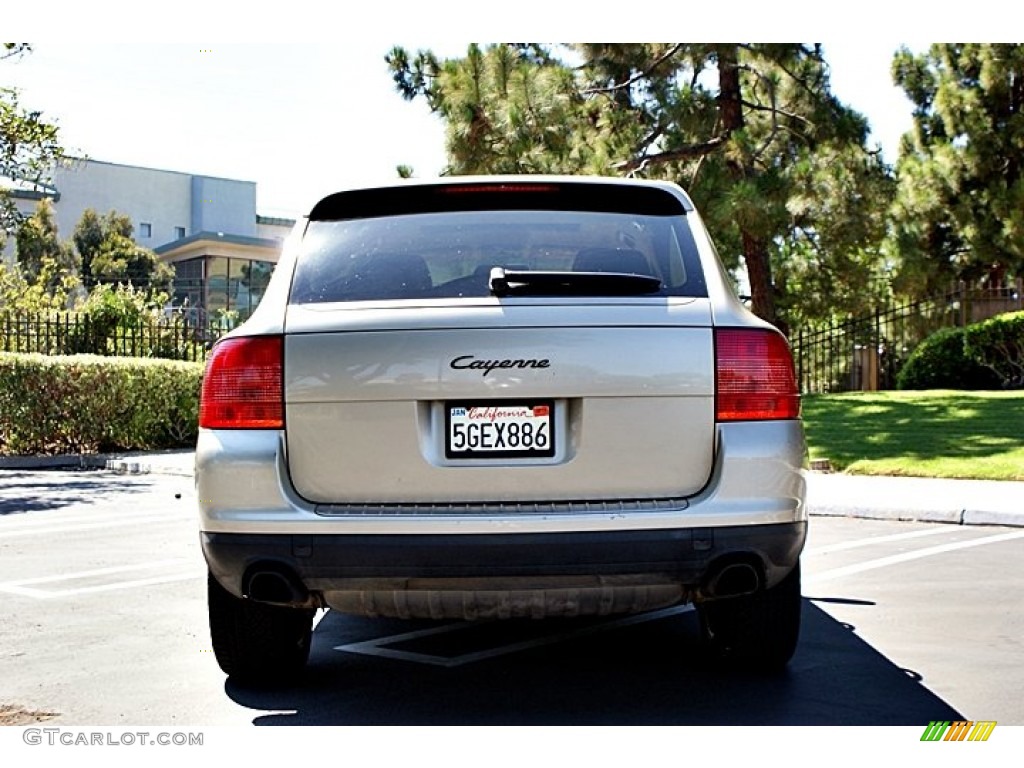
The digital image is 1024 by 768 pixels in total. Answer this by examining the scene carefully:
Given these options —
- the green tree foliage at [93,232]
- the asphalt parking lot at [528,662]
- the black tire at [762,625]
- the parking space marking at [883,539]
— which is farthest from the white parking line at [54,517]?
the green tree foliage at [93,232]

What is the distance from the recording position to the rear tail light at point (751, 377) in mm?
4105

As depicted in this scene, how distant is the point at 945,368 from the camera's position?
21.2 meters

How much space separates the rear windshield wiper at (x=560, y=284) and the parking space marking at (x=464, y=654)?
1.72m

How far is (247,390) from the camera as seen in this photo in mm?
4133

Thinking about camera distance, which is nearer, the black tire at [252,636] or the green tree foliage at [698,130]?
the black tire at [252,636]

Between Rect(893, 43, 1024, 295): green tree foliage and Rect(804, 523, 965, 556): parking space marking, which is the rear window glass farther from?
Rect(893, 43, 1024, 295): green tree foliage

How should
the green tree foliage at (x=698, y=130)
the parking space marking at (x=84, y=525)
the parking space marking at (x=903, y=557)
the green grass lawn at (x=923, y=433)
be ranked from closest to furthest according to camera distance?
the parking space marking at (x=903, y=557) < the parking space marking at (x=84, y=525) < the green grass lawn at (x=923, y=433) < the green tree foliage at (x=698, y=130)

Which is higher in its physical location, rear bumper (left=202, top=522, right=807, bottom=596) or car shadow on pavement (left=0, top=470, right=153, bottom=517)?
rear bumper (left=202, top=522, right=807, bottom=596)

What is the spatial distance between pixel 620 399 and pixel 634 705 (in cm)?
115

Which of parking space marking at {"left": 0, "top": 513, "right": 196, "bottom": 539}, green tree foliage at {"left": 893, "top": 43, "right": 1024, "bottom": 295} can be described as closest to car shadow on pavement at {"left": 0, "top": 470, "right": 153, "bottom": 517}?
parking space marking at {"left": 0, "top": 513, "right": 196, "bottom": 539}

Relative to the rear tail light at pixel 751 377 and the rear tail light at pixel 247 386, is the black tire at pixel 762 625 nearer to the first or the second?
the rear tail light at pixel 751 377

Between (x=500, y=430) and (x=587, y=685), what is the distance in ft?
4.15

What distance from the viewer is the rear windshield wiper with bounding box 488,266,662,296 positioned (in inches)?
164

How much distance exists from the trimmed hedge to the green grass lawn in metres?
9.29
